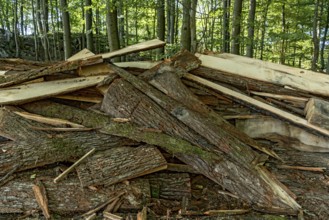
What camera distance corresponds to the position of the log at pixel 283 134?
3486 millimetres

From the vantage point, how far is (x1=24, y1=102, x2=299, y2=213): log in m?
2.89

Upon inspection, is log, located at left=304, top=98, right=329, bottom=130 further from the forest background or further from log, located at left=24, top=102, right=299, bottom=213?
the forest background

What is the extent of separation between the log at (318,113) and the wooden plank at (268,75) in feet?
1.21

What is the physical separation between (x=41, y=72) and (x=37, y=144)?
1121 mm

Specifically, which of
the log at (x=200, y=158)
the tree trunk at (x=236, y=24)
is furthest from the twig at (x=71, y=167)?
the tree trunk at (x=236, y=24)

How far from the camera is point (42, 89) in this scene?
371 centimetres

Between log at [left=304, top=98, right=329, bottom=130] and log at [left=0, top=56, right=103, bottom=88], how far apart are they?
286 cm

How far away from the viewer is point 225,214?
108 inches

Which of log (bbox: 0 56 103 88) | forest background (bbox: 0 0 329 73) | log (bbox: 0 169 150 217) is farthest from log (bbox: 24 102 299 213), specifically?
forest background (bbox: 0 0 329 73)

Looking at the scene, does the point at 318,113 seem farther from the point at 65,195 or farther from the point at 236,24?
the point at 236,24

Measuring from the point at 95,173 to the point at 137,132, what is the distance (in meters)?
0.67

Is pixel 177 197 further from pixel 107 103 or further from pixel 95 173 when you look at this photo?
pixel 107 103

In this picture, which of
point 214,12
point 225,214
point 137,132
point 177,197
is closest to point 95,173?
point 137,132

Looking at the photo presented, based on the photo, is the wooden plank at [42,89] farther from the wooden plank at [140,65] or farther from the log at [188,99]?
the log at [188,99]
